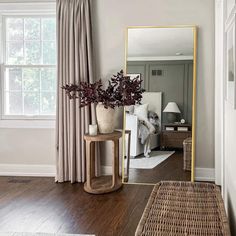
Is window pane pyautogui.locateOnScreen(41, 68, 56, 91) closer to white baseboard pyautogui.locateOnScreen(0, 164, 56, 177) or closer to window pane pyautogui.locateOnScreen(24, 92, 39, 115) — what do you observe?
window pane pyautogui.locateOnScreen(24, 92, 39, 115)

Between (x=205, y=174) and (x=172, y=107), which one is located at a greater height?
(x=172, y=107)

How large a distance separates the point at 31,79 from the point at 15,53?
1.42 feet

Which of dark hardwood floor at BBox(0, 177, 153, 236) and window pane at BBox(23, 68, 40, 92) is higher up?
window pane at BBox(23, 68, 40, 92)

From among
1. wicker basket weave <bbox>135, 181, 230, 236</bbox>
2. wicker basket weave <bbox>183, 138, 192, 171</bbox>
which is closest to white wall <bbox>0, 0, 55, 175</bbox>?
wicker basket weave <bbox>183, 138, 192, 171</bbox>

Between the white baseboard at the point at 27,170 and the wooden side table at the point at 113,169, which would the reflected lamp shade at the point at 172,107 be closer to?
the wooden side table at the point at 113,169

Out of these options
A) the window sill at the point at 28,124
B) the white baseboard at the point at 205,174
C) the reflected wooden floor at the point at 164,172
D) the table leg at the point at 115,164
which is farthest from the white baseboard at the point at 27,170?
the white baseboard at the point at 205,174

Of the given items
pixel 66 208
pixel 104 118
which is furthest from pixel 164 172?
pixel 66 208

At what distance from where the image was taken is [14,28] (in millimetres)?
4633

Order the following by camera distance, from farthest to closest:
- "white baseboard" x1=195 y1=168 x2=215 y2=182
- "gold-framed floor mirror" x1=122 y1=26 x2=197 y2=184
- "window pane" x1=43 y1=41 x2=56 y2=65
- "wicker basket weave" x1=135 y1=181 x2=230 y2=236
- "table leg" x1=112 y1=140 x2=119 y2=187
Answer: "window pane" x1=43 y1=41 x2=56 y2=65 < "white baseboard" x1=195 y1=168 x2=215 y2=182 < "gold-framed floor mirror" x1=122 y1=26 x2=197 y2=184 < "table leg" x1=112 y1=140 x2=119 y2=187 < "wicker basket weave" x1=135 y1=181 x2=230 y2=236

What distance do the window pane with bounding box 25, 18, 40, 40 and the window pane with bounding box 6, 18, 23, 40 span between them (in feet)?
0.28

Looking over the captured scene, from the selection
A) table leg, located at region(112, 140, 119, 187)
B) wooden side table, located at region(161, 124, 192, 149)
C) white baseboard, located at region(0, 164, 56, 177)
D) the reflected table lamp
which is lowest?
white baseboard, located at region(0, 164, 56, 177)

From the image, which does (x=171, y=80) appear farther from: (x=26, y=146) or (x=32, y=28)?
(x=26, y=146)

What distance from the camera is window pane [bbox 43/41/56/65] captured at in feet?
15.0

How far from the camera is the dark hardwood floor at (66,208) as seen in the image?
2.90 meters
